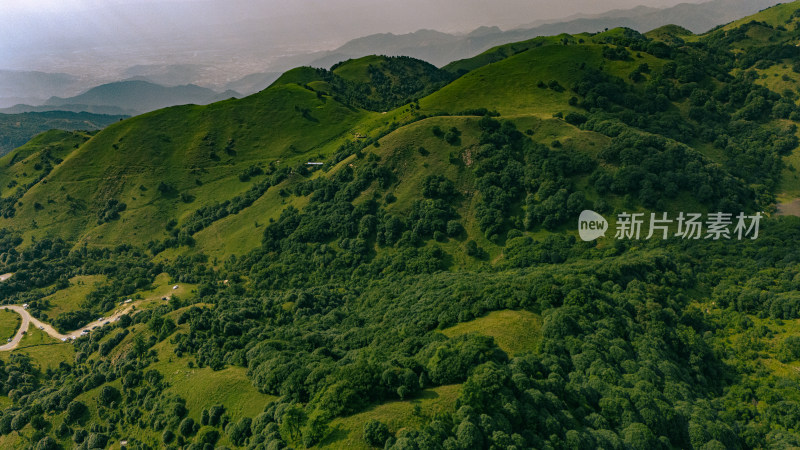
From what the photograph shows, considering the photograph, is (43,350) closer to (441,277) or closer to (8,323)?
(8,323)

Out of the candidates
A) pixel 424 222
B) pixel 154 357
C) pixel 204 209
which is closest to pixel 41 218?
pixel 204 209

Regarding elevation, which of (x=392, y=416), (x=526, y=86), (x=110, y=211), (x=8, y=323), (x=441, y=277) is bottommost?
(x=8, y=323)

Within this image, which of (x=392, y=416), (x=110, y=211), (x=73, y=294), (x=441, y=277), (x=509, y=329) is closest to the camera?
(x=392, y=416)

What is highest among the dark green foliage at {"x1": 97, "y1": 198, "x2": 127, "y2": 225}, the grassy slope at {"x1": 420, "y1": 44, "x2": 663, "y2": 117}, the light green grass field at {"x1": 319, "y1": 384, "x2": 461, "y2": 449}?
the grassy slope at {"x1": 420, "y1": 44, "x2": 663, "y2": 117}

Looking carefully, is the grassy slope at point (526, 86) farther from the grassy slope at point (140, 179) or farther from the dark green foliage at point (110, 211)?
the dark green foliage at point (110, 211)

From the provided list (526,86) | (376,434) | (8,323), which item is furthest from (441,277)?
(8,323)

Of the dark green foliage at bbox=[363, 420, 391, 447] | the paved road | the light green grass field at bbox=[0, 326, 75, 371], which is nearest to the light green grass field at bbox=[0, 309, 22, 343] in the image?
the paved road

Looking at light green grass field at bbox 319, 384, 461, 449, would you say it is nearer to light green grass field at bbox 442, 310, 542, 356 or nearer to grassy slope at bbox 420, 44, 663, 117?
light green grass field at bbox 442, 310, 542, 356
